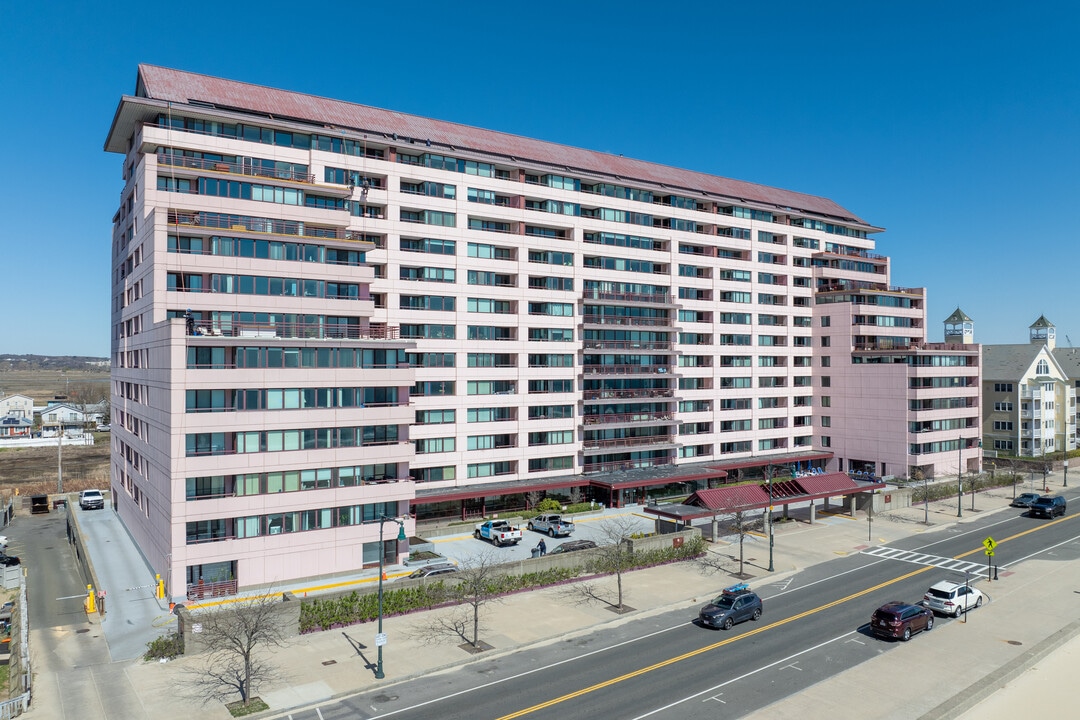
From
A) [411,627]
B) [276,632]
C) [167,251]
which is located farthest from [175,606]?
[167,251]

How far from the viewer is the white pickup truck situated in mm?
58375

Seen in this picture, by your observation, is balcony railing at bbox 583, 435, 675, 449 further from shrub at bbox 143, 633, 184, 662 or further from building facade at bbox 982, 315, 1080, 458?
building facade at bbox 982, 315, 1080, 458

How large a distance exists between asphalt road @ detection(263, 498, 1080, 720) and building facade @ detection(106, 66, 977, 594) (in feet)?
64.3

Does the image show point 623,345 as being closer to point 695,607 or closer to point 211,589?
point 695,607

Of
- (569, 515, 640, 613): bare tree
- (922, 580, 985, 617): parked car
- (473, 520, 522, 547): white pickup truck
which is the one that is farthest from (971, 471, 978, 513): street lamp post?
(473, 520, 522, 547): white pickup truck

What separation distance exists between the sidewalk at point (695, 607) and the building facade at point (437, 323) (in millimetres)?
12418

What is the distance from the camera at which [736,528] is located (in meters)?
62.0

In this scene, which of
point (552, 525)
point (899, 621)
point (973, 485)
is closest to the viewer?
point (899, 621)

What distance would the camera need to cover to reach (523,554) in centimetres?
5588

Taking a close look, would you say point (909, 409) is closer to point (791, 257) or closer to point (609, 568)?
point (791, 257)

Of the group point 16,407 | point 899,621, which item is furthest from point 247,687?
point 16,407

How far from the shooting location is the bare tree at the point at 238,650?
105 feet

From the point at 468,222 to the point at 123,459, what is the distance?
38.9 metres

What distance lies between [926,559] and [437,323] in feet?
150
